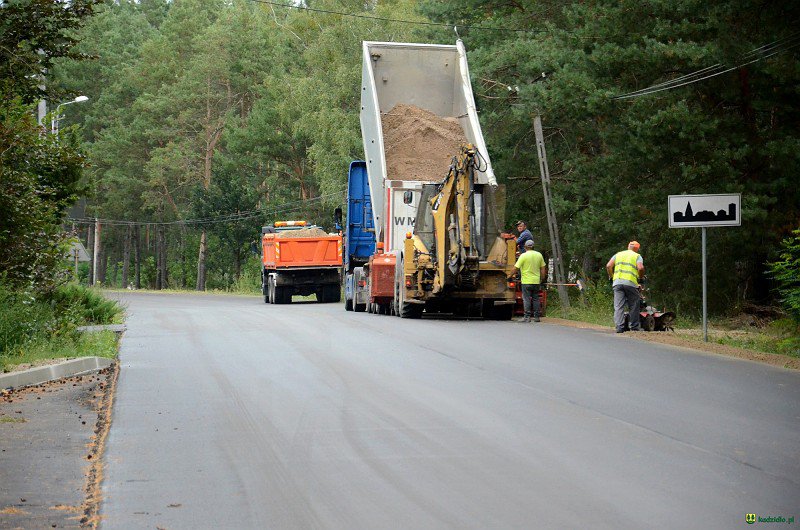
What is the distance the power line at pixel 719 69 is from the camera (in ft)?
79.3

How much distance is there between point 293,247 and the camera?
41.4 m

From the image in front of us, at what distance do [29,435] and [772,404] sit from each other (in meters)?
6.99

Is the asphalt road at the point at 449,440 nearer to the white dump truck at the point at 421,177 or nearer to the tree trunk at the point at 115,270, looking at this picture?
the white dump truck at the point at 421,177

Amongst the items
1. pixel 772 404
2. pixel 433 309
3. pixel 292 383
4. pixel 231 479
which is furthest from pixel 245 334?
pixel 231 479

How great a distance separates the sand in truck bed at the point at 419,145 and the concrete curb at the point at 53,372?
1197 centimetres

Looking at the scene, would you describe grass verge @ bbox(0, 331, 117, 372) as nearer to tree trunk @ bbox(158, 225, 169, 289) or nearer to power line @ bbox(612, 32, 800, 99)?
power line @ bbox(612, 32, 800, 99)

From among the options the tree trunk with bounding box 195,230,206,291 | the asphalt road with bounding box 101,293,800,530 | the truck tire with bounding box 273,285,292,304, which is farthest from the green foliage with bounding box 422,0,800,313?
the tree trunk with bounding box 195,230,206,291

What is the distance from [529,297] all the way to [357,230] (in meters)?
8.01

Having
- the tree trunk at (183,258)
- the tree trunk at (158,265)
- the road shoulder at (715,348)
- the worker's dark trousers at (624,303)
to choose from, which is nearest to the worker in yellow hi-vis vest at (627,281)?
the worker's dark trousers at (624,303)

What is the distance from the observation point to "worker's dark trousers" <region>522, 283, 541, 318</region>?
2486cm

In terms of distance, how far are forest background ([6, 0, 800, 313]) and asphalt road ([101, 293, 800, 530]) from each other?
7.47 meters

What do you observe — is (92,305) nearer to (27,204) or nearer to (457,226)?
(457,226)

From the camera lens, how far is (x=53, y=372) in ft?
46.9

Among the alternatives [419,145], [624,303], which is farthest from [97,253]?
[624,303]
